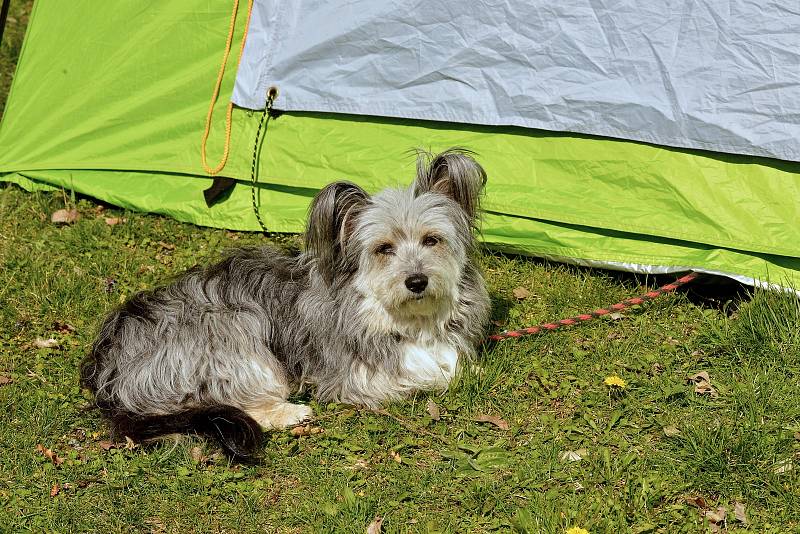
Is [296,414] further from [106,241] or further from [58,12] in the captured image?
[58,12]

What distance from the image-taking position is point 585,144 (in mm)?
5117

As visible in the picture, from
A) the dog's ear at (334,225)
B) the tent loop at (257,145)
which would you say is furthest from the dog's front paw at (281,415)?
the tent loop at (257,145)

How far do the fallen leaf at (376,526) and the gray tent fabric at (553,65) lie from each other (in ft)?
7.63

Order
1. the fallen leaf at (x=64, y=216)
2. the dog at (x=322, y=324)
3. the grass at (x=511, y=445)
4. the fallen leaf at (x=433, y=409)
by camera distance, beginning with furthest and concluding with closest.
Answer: the fallen leaf at (x=64, y=216) → the fallen leaf at (x=433, y=409) → the dog at (x=322, y=324) → the grass at (x=511, y=445)

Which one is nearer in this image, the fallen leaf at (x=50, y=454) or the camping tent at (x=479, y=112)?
the fallen leaf at (x=50, y=454)

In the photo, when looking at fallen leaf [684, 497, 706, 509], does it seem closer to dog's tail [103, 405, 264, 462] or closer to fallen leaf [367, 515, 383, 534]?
fallen leaf [367, 515, 383, 534]

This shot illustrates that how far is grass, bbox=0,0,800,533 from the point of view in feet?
12.5

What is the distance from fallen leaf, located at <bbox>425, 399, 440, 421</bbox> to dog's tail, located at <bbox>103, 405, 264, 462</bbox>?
775 millimetres

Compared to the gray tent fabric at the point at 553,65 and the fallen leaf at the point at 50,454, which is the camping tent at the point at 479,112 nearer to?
the gray tent fabric at the point at 553,65

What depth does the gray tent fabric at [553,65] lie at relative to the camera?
4.62 m

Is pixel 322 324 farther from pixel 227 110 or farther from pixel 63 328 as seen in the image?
pixel 227 110

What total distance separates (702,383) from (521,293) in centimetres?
121


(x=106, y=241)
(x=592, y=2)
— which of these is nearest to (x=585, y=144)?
(x=592, y=2)

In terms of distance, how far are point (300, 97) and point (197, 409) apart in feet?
6.90
